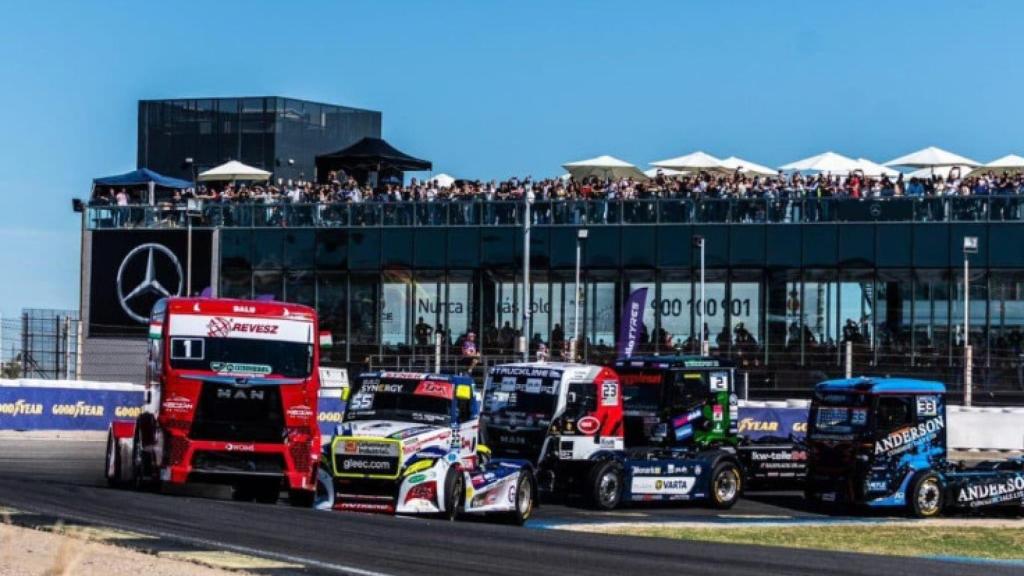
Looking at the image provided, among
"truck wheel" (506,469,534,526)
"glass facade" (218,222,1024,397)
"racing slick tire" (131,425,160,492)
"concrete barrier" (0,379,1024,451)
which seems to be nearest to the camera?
"truck wheel" (506,469,534,526)

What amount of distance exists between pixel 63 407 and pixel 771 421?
15.8 metres

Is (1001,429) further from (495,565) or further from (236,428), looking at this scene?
(495,565)

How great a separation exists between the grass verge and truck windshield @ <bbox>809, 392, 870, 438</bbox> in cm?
348

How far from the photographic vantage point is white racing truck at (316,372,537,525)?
918 inches

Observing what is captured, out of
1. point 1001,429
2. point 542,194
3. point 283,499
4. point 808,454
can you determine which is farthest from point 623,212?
point 283,499

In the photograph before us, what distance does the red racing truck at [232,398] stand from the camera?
24.9m

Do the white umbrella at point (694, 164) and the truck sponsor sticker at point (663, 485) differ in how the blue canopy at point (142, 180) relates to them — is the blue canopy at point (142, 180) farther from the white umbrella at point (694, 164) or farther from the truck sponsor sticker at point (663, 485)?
the truck sponsor sticker at point (663, 485)

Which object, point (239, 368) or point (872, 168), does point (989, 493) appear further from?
point (872, 168)

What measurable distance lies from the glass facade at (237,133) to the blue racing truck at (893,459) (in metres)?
42.0

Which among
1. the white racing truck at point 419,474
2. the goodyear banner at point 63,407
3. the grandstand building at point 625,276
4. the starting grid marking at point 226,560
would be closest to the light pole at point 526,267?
the grandstand building at point 625,276

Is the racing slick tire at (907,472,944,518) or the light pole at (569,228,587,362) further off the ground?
the light pole at (569,228,587,362)

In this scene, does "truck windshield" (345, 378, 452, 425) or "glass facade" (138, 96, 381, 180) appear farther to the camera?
"glass facade" (138, 96, 381, 180)

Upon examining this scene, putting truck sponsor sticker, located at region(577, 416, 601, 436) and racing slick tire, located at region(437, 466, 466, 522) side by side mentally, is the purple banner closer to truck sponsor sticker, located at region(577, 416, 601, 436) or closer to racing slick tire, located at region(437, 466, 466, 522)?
truck sponsor sticker, located at region(577, 416, 601, 436)

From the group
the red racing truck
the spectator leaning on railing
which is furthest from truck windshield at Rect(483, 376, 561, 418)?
the spectator leaning on railing
